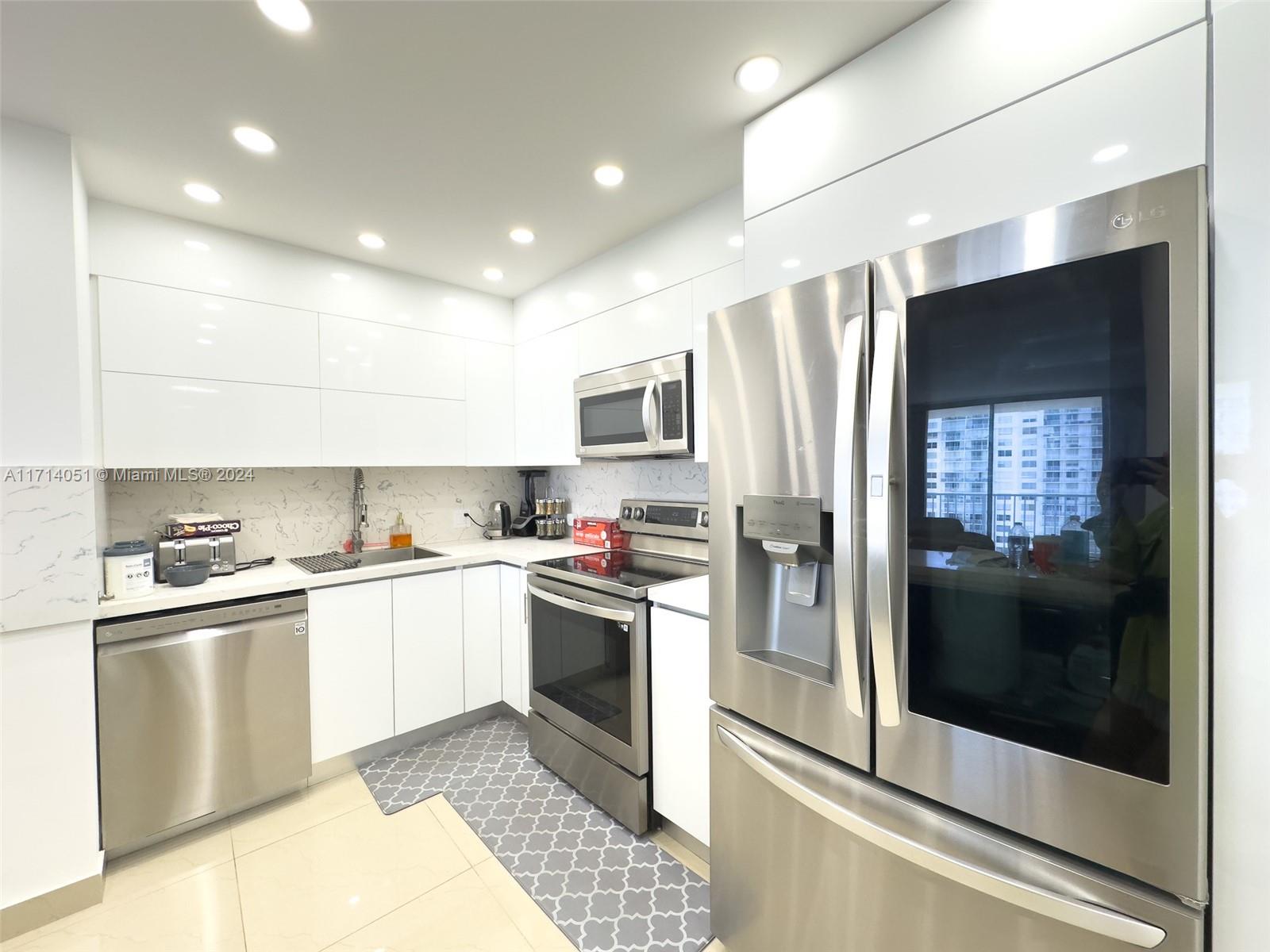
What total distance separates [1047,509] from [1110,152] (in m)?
0.65

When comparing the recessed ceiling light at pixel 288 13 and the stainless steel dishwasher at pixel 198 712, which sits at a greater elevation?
the recessed ceiling light at pixel 288 13

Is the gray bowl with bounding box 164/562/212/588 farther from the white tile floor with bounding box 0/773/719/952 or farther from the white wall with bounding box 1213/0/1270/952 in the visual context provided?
the white wall with bounding box 1213/0/1270/952

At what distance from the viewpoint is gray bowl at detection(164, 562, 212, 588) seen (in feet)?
6.53

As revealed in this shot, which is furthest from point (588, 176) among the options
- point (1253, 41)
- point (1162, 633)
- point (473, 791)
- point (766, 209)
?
point (473, 791)

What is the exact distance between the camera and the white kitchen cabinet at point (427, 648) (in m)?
2.44

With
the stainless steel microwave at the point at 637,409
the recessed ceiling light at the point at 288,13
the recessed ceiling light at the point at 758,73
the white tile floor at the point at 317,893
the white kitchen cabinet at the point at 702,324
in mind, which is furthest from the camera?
the stainless steel microwave at the point at 637,409

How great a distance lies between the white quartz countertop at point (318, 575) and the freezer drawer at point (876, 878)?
1504mm

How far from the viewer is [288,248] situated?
7.86ft

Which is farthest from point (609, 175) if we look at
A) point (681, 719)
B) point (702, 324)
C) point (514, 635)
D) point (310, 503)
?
point (310, 503)

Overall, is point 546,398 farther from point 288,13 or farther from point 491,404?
point 288,13

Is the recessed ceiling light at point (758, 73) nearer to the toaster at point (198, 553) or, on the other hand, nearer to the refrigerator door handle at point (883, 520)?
the refrigerator door handle at point (883, 520)

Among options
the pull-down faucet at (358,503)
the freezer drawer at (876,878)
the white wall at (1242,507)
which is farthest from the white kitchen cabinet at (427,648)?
the white wall at (1242,507)

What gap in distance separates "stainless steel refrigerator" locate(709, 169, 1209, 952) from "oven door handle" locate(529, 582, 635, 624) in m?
0.67

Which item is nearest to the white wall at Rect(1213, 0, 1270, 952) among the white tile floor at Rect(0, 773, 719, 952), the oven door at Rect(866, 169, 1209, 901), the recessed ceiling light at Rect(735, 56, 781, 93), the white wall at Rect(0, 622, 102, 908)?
the oven door at Rect(866, 169, 1209, 901)
